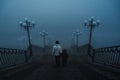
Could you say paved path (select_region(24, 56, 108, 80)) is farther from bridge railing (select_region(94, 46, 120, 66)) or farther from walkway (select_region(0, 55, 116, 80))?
bridge railing (select_region(94, 46, 120, 66))

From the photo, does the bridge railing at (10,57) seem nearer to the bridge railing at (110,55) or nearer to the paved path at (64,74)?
the paved path at (64,74)

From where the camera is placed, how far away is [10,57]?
13.6 meters

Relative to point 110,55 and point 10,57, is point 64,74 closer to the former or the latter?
point 110,55

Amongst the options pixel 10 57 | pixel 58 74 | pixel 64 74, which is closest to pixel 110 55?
pixel 64 74

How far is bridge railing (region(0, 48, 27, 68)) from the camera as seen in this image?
1195 cm

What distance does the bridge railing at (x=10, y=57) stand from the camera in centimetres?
1195

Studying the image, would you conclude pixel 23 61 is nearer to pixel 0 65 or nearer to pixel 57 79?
pixel 0 65

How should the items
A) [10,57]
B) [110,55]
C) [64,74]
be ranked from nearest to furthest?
[64,74], [110,55], [10,57]

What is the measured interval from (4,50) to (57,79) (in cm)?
515

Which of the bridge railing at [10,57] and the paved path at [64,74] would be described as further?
the bridge railing at [10,57]

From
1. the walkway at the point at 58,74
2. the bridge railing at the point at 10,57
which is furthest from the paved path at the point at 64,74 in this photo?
the bridge railing at the point at 10,57

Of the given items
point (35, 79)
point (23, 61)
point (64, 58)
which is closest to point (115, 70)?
point (35, 79)

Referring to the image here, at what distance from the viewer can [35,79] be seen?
7.85 meters

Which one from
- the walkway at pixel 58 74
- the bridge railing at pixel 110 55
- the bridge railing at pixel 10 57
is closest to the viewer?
the walkway at pixel 58 74
